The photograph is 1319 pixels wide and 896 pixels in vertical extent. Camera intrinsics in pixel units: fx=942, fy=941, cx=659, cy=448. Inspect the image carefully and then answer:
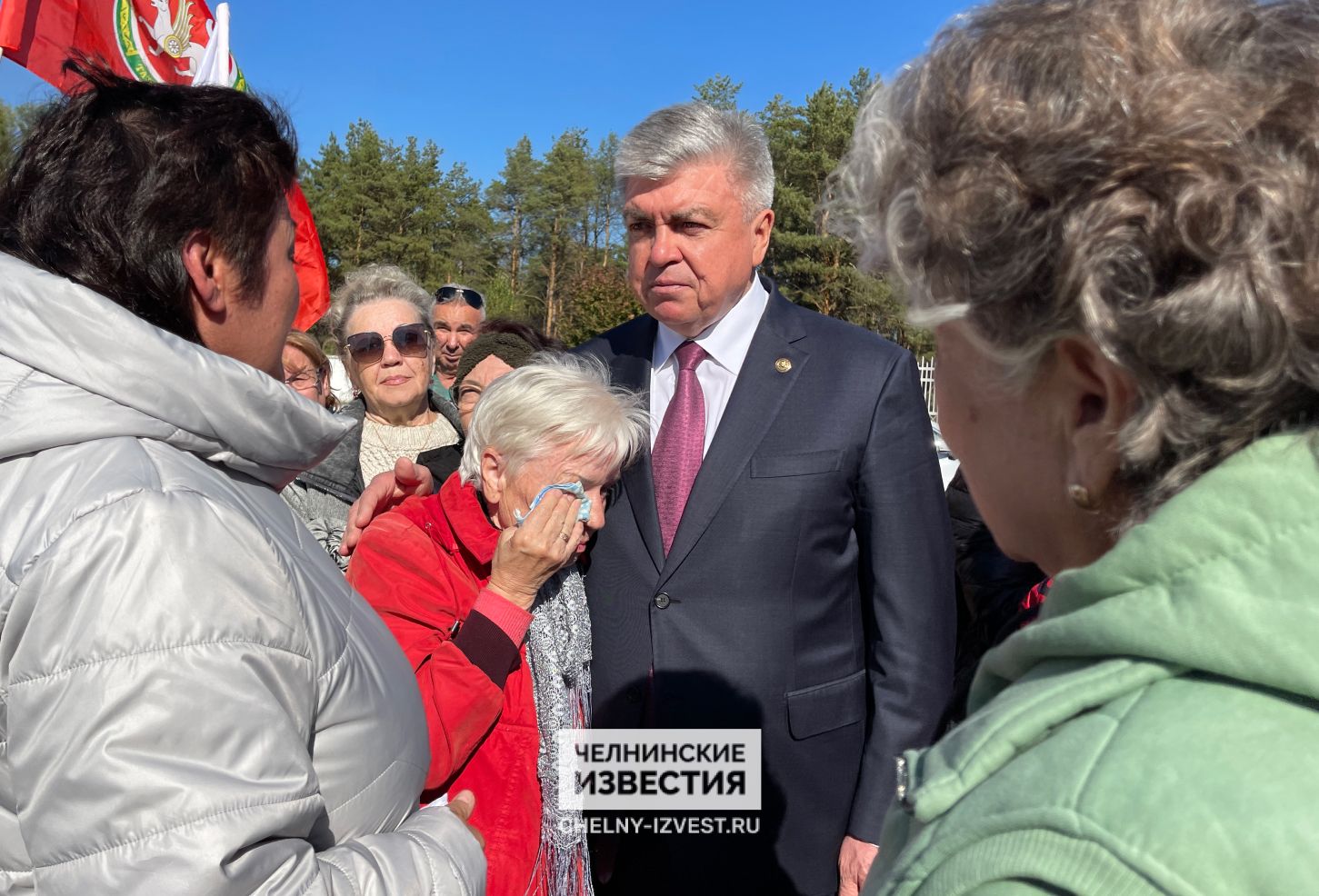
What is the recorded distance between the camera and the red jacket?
1949mm

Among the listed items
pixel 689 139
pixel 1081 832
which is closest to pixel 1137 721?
pixel 1081 832

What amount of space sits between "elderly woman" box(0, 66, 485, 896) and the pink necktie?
1.11 m

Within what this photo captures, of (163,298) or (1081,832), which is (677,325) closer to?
(163,298)

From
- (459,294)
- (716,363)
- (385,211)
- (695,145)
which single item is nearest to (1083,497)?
(716,363)

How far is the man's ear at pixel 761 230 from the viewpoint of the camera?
2.74 metres

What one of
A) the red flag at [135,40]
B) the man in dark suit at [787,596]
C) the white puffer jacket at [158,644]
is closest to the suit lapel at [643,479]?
the man in dark suit at [787,596]

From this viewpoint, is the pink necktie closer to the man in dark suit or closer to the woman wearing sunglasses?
the man in dark suit

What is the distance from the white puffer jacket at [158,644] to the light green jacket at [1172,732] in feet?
2.48

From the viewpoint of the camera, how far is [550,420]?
236 centimetres

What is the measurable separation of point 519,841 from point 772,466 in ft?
3.51

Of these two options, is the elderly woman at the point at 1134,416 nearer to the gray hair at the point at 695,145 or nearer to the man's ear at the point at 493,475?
the man's ear at the point at 493,475

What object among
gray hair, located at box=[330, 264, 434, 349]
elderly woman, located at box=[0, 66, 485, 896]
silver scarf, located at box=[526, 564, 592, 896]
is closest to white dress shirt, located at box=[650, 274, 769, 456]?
silver scarf, located at box=[526, 564, 592, 896]

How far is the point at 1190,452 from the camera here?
2.53 feet

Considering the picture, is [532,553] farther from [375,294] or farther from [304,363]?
[304,363]
